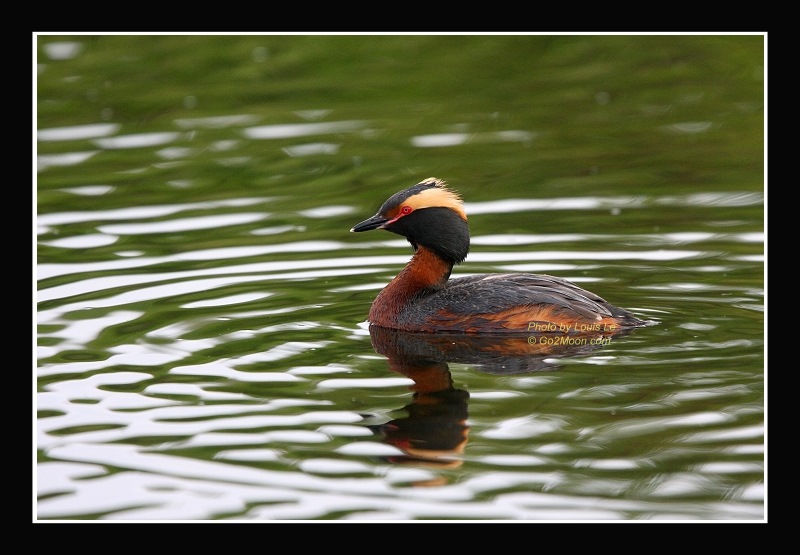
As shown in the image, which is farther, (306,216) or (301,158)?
(301,158)

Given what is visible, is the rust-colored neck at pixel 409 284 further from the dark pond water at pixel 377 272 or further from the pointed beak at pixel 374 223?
the pointed beak at pixel 374 223

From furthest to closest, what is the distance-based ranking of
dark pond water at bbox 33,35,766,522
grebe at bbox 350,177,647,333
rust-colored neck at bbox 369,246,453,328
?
1. rust-colored neck at bbox 369,246,453,328
2. grebe at bbox 350,177,647,333
3. dark pond water at bbox 33,35,766,522

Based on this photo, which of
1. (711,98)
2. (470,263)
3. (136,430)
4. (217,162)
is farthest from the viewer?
(711,98)

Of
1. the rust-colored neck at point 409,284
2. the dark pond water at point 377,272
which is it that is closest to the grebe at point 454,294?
the rust-colored neck at point 409,284

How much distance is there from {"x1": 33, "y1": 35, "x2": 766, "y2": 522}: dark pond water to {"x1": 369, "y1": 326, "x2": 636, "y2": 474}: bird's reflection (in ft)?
0.11

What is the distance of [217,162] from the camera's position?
15.1m

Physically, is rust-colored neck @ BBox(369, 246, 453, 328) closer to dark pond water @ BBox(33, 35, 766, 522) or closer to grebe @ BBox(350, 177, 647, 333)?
grebe @ BBox(350, 177, 647, 333)

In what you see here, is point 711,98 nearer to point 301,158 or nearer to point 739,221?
point 739,221

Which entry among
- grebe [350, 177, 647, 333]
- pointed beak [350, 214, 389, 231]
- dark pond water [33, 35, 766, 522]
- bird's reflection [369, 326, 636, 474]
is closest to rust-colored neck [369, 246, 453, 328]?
grebe [350, 177, 647, 333]

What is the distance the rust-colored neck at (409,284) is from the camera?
1022 centimetres

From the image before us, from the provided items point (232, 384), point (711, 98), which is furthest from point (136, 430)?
point (711, 98)

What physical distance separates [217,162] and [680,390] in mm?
8280

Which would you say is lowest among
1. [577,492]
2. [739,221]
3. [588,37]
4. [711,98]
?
[577,492]

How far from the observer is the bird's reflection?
24.5 feet
